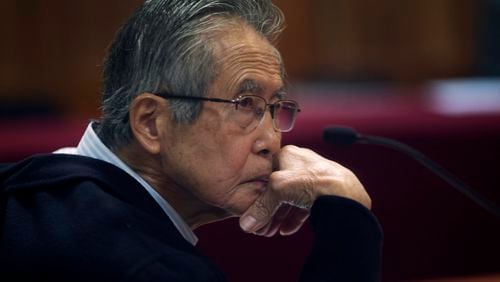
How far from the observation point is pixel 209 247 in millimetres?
2342

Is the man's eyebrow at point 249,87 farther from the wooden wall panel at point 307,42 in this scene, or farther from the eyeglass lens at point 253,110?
the wooden wall panel at point 307,42

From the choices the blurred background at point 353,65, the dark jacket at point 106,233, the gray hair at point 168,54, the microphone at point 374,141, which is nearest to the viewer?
the dark jacket at point 106,233

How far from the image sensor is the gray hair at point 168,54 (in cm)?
149

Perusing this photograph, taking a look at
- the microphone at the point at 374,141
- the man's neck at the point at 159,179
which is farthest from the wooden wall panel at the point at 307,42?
the man's neck at the point at 159,179

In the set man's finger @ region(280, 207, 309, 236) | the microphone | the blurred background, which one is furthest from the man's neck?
the blurred background

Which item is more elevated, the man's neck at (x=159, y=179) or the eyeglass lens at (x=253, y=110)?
the eyeglass lens at (x=253, y=110)

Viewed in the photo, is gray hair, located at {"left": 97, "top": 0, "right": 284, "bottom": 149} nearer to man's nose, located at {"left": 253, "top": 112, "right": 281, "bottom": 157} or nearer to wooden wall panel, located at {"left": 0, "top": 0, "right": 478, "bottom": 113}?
man's nose, located at {"left": 253, "top": 112, "right": 281, "bottom": 157}

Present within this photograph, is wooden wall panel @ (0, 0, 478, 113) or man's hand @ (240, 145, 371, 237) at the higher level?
wooden wall panel @ (0, 0, 478, 113)

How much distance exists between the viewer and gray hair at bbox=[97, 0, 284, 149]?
1.49m

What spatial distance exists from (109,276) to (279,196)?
360 mm

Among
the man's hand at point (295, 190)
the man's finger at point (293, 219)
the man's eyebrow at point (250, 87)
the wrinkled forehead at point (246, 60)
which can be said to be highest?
the wrinkled forehead at point (246, 60)

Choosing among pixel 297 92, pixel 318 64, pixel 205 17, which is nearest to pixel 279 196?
pixel 205 17

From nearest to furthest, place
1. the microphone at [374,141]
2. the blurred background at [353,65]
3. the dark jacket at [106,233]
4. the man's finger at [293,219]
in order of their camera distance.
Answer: the dark jacket at [106,233] < the man's finger at [293,219] < the microphone at [374,141] < the blurred background at [353,65]

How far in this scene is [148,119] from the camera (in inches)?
60.1
